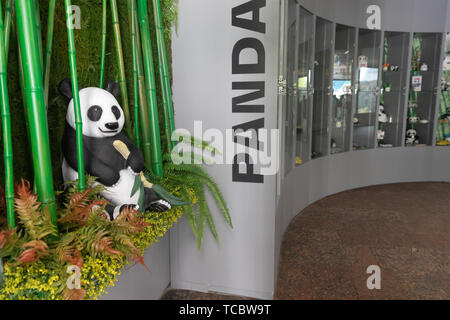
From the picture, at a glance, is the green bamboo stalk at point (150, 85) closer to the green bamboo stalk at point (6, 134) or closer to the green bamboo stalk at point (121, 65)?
the green bamboo stalk at point (121, 65)

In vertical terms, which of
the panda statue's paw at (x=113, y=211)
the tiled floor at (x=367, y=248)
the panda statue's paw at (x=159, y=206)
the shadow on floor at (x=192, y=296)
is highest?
the panda statue's paw at (x=113, y=211)

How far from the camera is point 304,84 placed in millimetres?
3871

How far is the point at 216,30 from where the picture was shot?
2.03 metres

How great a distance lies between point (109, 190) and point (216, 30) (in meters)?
1.10

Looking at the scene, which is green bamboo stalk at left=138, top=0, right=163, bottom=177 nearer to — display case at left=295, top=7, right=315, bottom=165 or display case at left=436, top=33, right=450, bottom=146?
display case at left=295, top=7, right=315, bottom=165

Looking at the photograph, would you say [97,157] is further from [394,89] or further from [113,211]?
[394,89]

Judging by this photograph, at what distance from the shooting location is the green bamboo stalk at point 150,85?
1.79 metres

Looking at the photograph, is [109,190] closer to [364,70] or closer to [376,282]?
[376,282]

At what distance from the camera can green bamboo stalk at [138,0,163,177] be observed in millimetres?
1791

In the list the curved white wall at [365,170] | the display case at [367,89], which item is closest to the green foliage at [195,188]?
the curved white wall at [365,170]

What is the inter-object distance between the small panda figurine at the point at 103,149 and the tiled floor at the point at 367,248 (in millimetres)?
1362

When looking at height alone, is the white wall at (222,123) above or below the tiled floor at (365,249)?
above
